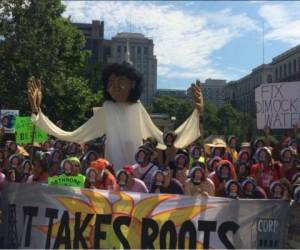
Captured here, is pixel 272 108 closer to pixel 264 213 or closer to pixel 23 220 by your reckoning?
pixel 264 213

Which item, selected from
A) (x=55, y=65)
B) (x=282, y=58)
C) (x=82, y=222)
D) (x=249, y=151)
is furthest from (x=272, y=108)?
(x=282, y=58)

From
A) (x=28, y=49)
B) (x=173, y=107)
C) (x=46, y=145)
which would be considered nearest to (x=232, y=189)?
(x=46, y=145)

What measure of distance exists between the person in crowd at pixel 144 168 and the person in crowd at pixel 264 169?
1485mm

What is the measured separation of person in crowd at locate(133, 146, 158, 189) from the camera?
28.5 ft

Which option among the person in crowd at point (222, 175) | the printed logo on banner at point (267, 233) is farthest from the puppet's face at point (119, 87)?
the printed logo on banner at point (267, 233)

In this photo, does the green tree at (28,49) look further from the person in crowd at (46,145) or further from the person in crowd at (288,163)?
the person in crowd at (288,163)

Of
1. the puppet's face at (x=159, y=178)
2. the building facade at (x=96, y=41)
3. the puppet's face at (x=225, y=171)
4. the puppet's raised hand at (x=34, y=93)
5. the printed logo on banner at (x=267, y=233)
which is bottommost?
the printed logo on banner at (x=267, y=233)

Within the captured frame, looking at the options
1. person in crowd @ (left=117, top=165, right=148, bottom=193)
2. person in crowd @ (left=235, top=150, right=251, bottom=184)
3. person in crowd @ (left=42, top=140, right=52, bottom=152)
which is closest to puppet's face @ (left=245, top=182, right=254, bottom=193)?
person in crowd @ (left=235, top=150, right=251, bottom=184)

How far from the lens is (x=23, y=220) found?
25.1 ft

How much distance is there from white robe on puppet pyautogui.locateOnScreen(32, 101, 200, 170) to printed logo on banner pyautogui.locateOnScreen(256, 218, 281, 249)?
2662mm

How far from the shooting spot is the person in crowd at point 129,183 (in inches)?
313

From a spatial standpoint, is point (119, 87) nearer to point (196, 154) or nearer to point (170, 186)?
point (196, 154)

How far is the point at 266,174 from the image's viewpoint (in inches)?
340

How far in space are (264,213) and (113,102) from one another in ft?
12.4
